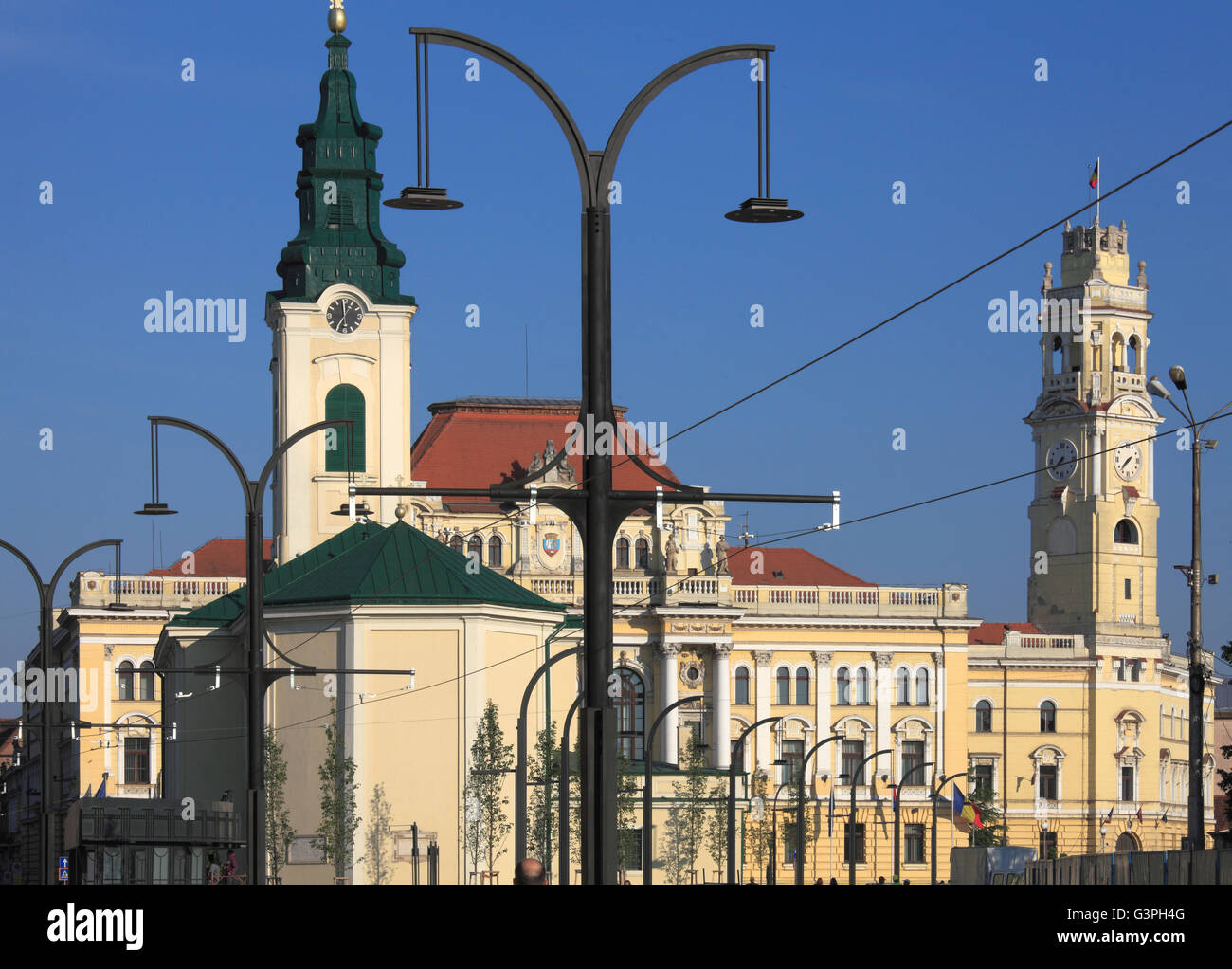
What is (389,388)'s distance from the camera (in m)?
102

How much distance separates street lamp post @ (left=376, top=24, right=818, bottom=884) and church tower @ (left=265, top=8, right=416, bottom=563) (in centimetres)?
8237

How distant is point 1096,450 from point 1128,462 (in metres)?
2.29

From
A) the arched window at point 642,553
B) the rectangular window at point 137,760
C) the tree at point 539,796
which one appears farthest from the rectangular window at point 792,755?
the tree at point 539,796

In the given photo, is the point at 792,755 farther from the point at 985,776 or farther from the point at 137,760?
the point at 137,760

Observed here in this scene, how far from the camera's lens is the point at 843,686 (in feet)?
396

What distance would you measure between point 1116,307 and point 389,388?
2040 inches

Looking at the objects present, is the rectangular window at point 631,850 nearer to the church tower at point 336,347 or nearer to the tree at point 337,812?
the tree at point 337,812

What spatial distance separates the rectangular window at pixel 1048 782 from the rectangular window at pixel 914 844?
13664 millimetres

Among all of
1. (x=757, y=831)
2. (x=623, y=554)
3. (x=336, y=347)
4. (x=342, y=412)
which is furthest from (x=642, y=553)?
(x=336, y=347)
